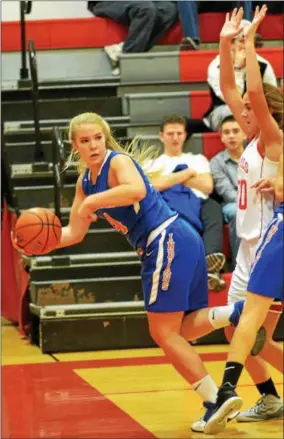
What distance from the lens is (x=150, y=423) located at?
5.38 m

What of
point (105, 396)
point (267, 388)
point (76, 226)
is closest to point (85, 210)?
point (76, 226)

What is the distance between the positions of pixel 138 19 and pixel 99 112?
897 mm

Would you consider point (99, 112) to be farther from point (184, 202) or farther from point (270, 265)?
point (270, 265)

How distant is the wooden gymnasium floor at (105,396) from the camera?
17.3 feet

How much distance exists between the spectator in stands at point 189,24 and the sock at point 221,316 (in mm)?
4812

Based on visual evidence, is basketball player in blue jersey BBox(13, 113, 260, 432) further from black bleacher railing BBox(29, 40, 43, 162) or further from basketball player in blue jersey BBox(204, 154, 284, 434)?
black bleacher railing BBox(29, 40, 43, 162)

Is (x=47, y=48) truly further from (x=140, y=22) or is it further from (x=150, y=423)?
(x=150, y=423)

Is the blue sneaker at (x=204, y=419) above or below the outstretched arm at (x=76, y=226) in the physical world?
below

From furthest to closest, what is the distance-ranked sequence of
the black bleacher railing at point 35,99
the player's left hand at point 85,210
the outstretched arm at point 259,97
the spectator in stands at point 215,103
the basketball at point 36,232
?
the spectator in stands at point 215,103, the black bleacher railing at point 35,99, the basketball at point 36,232, the player's left hand at point 85,210, the outstretched arm at point 259,97

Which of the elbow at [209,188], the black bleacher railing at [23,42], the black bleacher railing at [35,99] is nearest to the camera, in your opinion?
the elbow at [209,188]

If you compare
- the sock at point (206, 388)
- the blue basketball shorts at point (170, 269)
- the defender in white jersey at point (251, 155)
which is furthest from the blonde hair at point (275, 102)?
the sock at point (206, 388)

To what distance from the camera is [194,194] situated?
767 cm

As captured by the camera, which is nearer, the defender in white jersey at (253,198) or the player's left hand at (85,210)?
the player's left hand at (85,210)

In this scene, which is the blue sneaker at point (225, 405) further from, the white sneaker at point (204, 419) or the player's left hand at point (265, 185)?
the player's left hand at point (265, 185)
